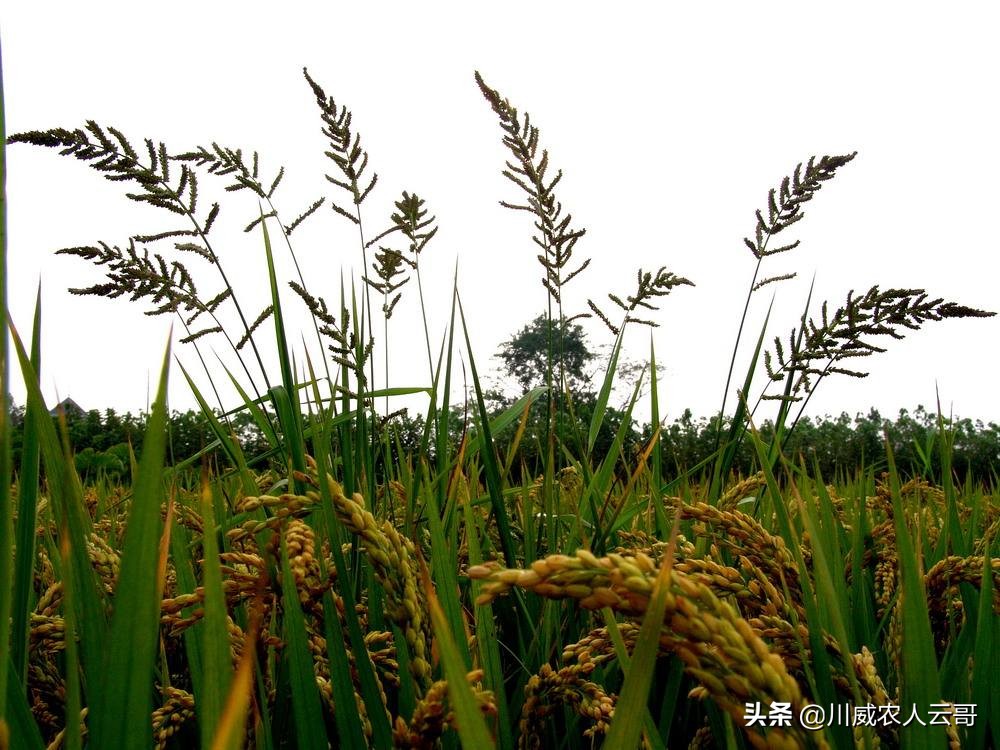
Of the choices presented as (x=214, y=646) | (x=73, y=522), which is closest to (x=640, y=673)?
(x=214, y=646)

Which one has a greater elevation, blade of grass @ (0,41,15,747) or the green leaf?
blade of grass @ (0,41,15,747)

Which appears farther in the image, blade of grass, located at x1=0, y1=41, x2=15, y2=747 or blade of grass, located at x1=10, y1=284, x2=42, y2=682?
blade of grass, located at x1=10, y1=284, x2=42, y2=682

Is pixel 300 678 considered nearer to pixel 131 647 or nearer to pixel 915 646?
pixel 131 647

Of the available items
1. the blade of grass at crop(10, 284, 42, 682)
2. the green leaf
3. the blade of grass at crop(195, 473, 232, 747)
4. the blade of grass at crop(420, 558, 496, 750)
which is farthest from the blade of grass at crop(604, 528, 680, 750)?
the blade of grass at crop(10, 284, 42, 682)

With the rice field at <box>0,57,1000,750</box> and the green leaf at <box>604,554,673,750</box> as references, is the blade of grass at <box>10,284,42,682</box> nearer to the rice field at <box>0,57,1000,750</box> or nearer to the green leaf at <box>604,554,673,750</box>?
the rice field at <box>0,57,1000,750</box>

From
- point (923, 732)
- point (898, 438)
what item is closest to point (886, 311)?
point (923, 732)

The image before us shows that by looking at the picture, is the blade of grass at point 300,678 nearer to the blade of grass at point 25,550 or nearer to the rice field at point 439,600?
the rice field at point 439,600

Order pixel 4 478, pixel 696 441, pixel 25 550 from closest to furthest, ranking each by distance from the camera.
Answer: pixel 4 478 → pixel 25 550 → pixel 696 441

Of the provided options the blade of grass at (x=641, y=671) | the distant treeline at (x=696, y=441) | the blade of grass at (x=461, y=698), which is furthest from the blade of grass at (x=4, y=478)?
the distant treeline at (x=696, y=441)

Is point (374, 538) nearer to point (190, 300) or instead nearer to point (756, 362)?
point (190, 300)

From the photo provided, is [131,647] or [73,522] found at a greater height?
[73,522]

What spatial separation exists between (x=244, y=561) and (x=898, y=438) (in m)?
18.0

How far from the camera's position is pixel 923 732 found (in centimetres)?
87

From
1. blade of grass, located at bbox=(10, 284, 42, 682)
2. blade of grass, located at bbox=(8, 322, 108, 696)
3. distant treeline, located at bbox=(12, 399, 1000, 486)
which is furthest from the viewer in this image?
distant treeline, located at bbox=(12, 399, 1000, 486)
